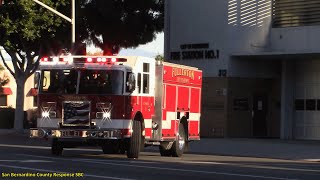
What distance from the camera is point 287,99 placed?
115 feet

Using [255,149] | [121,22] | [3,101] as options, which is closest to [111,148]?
[255,149]

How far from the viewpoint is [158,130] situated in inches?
792

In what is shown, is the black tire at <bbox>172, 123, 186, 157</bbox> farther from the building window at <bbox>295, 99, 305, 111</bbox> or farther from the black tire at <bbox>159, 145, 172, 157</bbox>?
the building window at <bbox>295, 99, 305, 111</bbox>

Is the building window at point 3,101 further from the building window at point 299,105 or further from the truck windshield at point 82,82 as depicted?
the truck windshield at point 82,82

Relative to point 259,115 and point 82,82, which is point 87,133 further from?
point 259,115

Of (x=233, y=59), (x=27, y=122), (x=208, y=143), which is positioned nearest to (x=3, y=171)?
(x=208, y=143)

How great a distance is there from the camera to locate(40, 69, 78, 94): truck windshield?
18.9 meters

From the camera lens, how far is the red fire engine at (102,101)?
729 inches

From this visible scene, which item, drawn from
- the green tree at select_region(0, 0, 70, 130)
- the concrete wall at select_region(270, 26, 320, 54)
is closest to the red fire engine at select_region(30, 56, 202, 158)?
the concrete wall at select_region(270, 26, 320, 54)

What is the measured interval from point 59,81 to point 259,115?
1918cm

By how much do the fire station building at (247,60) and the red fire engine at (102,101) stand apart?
47.2ft

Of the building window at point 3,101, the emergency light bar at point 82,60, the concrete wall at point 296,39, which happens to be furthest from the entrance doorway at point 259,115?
the building window at point 3,101

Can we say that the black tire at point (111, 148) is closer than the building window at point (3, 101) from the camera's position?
Yes

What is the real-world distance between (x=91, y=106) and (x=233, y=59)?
16.9m
